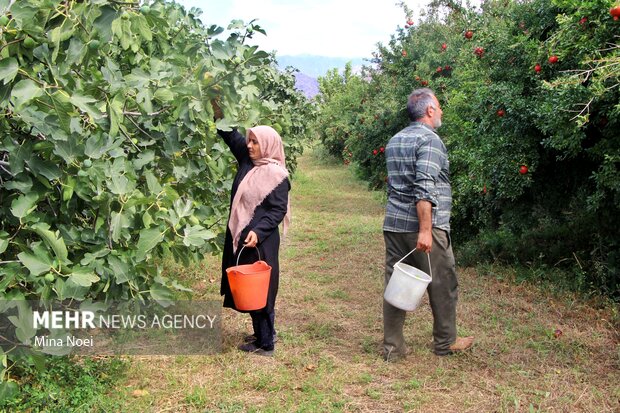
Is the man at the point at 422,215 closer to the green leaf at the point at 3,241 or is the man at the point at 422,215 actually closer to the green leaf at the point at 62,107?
the green leaf at the point at 62,107

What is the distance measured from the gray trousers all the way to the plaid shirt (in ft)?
0.31

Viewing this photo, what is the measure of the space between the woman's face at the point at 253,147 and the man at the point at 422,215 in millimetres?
915

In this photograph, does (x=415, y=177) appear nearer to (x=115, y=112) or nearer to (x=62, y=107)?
(x=115, y=112)

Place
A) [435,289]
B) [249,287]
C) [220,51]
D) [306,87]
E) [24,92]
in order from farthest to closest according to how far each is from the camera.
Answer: [306,87]
[435,289]
[249,287]
[220,51]
[24,92]

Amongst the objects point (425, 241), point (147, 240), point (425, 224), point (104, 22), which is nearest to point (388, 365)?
point (425, 241)

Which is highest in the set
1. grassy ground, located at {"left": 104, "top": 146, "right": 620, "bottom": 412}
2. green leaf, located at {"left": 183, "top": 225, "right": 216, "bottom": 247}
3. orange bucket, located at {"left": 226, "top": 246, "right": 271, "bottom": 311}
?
green leaf, located at {"left": 183, "top": 225, "right": 216, "bottom": 247}

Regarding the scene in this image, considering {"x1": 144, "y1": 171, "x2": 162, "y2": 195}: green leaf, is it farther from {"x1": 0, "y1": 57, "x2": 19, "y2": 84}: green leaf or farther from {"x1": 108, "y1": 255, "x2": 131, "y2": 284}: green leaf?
{"x1": 0, "y1": 57, "x2": 19, "y2": 84}: green leaf

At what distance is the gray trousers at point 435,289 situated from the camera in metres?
4.36

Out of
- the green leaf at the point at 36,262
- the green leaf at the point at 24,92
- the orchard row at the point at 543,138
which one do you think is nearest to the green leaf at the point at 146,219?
the green leaf at the point at 36,262

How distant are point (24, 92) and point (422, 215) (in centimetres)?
254

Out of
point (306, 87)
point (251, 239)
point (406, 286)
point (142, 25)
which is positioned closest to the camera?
point (142, 25)

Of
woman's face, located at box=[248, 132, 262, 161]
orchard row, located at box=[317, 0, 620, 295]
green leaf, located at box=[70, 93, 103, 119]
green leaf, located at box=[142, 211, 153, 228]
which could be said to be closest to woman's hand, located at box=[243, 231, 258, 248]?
woman's face, located at box=[248, 132, 262, 161]

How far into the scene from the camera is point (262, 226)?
437cm

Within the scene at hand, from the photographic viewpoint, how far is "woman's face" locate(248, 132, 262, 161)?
173 inches
